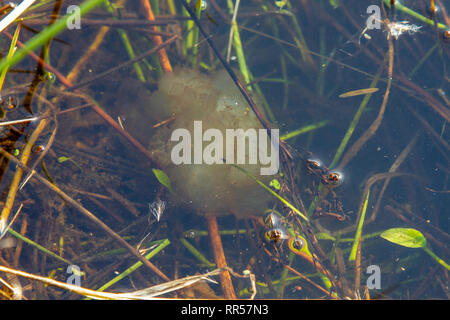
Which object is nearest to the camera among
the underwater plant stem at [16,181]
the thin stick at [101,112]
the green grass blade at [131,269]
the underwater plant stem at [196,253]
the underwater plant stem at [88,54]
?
the underwater plant stem at [16,181]

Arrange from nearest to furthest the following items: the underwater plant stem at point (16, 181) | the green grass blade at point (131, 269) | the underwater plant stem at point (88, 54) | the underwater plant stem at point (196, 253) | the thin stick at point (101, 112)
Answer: the underwater plant stem at point (16, 181)
the green grass blade at point (131, 269)
the underwater plant stem at point (196, 253)
the thin stick at point (101, 112)
the underwater plant stem at point (88, 54)

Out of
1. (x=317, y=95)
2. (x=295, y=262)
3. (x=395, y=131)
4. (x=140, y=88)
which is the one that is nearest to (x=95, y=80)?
(x=140, y=88)

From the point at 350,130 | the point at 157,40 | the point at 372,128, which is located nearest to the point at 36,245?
the point at 157,40

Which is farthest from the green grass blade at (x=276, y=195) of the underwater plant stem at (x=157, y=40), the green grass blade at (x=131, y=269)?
the underwater plant stem at (x=157, y=40)

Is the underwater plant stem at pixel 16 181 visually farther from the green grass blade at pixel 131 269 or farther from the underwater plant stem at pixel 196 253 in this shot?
the underwater plant stem at pixel 196 253

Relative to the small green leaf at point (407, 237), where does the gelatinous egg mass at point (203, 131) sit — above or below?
above

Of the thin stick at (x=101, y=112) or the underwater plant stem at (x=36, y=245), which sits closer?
the underwater plant stem at (x=36, y=245)
